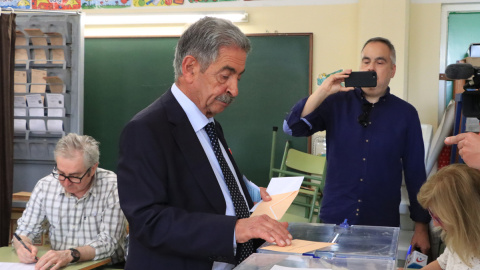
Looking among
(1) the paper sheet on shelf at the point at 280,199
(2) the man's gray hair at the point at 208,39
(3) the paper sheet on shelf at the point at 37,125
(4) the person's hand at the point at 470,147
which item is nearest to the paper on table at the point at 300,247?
(1) the paper sheet on shelf at the point at 280,199

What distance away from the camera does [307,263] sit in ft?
3.77

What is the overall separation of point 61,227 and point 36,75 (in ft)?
6.15

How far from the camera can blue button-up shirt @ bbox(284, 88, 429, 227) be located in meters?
2.45

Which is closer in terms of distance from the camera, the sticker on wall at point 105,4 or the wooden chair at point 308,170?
the wooden chair at point 308,170

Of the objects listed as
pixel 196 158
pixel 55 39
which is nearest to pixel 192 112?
pixel 196 158

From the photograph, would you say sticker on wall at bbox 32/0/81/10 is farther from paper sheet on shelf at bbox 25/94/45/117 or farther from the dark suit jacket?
the dark suit jacket

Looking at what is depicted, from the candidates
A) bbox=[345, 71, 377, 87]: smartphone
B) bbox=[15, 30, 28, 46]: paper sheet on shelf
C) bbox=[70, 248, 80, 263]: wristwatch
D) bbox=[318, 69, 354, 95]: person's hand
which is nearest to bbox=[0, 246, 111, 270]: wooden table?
bbox=[70, 248, 80, 263]: wristwatch

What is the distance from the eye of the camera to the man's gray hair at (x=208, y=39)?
1.39 m

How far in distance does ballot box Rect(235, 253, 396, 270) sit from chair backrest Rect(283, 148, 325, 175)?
3.07 m

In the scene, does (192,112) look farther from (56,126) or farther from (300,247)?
(56,126)

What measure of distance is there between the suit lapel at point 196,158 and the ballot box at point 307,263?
0.23 m

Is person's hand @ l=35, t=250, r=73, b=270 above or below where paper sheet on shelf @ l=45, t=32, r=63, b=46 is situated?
below

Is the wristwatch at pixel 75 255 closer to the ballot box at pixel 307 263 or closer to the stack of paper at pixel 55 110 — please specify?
the ballot box at pixel 307 263

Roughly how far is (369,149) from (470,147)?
2.57 feet
